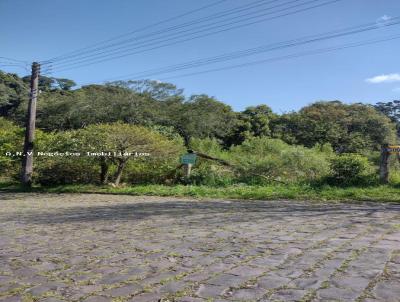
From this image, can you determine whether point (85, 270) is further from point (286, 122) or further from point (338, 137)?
point (286, 122)

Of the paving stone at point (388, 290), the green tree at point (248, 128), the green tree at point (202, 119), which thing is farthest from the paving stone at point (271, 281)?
the green tree at point (248, 128)

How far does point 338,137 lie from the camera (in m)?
38.7

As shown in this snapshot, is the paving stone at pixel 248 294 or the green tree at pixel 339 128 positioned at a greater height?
the green tree at pixel 339 128

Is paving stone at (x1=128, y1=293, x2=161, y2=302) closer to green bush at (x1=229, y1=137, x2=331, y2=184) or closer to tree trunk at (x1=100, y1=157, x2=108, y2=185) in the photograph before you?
green bush at (x1=229, y1=137, x2=331, y2=184)

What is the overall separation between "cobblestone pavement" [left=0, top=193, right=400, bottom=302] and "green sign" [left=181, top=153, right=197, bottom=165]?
6.39m

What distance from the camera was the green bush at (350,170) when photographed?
41.7ft

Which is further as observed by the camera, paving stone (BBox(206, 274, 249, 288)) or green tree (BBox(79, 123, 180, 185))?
green tree (BBox(79, 123, 180, 185))

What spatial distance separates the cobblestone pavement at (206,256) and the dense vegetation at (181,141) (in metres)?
5.68

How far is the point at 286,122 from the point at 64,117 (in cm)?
2187

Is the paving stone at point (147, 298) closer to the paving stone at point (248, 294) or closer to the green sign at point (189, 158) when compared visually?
the paving stone at point (248, 294)

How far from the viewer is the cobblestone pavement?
3832mm

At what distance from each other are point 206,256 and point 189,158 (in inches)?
417

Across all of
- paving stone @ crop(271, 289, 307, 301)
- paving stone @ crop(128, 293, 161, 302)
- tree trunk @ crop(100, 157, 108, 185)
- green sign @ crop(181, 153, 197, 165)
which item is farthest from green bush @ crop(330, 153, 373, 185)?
paving stone @ crop(128, 293, 161, 302)

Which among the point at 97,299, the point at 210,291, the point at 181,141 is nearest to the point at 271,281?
the point at 210,291
